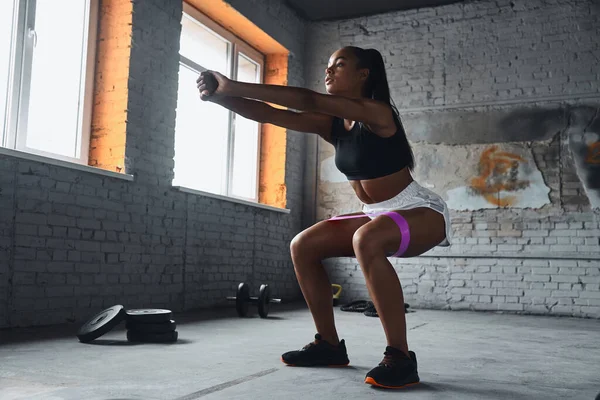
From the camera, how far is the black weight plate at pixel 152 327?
130 inches

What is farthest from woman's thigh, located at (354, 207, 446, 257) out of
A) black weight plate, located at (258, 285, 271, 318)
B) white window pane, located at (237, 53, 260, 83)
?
white window pane, located at (237, 53, 260, 83)

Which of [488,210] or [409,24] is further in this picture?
[409,24]

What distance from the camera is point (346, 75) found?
2.51 meters

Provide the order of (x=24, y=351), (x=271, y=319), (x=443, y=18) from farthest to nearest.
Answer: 1. (x=443, y=18)
2. (x=271, y=319)
3. (x=24, y=351)

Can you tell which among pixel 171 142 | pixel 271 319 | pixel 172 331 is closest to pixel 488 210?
pixel 271 319

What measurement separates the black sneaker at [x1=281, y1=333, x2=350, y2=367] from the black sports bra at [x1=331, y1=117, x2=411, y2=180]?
0.72m

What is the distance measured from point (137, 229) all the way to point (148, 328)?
152cm

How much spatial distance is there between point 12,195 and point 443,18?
527 cm

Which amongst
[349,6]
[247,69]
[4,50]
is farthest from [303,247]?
[349,6]

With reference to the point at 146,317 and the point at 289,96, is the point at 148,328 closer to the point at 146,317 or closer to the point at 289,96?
the point at 146,317

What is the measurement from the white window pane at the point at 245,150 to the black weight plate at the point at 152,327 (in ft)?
11.1

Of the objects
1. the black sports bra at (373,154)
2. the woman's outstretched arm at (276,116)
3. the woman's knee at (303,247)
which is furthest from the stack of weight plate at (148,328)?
the black sports bra at (373,154)

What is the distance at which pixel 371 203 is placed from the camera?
8.24 feet

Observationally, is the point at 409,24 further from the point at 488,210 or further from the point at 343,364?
the point at 343,364
